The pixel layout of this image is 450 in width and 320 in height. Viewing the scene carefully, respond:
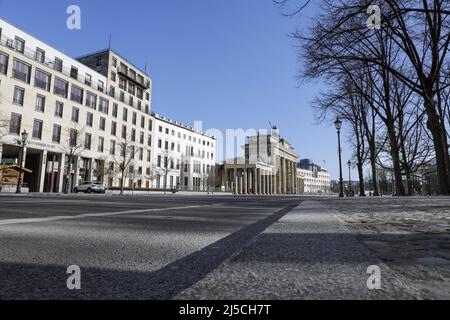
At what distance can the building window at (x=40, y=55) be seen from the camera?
34.5 metres

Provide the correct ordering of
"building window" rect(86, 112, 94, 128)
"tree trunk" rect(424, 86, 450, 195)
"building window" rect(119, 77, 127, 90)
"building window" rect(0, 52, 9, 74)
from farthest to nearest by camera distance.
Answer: "building window" rect(119, 77, 127, 90)
"building window" rect(86, 112, 94, 128)
"building window" rect(0, 52, 9, 74)
"tree trunk" rect(424, 86, 450, 195)

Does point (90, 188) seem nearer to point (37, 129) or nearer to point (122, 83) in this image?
point (37, 129)

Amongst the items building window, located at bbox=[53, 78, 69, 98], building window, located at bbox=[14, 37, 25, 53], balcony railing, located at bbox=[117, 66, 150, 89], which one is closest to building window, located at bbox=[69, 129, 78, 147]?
building window, located at bbox=[53, 78, 69, 98]

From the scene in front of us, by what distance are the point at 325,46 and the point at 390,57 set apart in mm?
9780

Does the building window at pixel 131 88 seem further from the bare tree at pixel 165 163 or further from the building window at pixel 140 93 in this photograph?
the bare tree at pixel 165 163

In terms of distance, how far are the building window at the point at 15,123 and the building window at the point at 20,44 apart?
6.88m

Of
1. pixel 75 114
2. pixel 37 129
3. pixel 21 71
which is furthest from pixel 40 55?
pixel 37 129

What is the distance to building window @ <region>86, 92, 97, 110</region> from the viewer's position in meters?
41.5

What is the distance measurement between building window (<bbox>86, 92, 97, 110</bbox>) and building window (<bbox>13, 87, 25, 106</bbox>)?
969cm

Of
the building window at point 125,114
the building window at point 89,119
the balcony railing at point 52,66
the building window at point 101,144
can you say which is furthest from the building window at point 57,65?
the building window at point 125,114

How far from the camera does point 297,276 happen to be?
1.57 meters

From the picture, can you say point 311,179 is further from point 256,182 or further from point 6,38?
point 6,38

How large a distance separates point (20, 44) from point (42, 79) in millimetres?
3936

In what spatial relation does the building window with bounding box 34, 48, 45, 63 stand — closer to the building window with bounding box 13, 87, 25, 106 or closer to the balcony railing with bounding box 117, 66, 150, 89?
the building window with bounding box 13, 87, 25, 106
